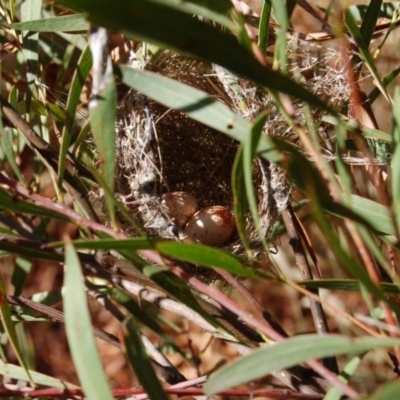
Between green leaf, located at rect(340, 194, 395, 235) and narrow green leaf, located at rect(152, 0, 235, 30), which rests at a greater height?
narrow green leaf, located at rect(152, 0, 235, 30)

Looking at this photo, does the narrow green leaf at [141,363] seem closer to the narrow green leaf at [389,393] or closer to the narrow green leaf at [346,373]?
the narrow green leaf at [346,373]

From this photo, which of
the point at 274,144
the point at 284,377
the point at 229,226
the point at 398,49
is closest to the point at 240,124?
the point at 274,144

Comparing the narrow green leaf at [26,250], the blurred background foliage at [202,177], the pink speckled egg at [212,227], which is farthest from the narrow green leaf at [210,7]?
the pink speckled egg at [212,227]

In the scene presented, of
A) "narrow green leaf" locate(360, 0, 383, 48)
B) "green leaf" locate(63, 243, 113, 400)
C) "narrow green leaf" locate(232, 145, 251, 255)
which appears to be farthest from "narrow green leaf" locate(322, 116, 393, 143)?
"green leaf" locate(63, 243, 113, 400)

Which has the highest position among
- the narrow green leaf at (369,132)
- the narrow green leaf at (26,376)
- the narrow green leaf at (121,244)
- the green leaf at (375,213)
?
the narrow green leaf at (369,132)

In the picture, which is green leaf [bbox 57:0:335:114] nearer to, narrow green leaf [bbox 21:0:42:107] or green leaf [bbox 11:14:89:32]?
green leaf [bbox 11:14:89:32]

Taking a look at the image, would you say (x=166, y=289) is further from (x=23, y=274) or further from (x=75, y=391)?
(x=23, y=274)

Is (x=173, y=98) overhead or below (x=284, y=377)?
overhead
